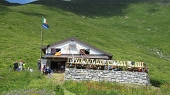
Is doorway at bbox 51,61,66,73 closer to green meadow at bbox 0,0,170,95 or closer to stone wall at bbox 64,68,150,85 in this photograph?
green meadow at bbox 0,0,170,95

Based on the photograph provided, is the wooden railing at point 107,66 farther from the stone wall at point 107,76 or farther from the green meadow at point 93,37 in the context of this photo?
the green meadow at point 93,37

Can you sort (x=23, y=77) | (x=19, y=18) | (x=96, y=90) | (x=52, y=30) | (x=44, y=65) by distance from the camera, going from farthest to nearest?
(x=19, y=18)
(x=52, y=30)
(x=44, y=65)
(x=23, y=77)
(x=96, y=90)

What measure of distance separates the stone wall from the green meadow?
1825 millimetres

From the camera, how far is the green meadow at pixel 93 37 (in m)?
39.0

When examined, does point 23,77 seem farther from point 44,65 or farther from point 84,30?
point 84,30

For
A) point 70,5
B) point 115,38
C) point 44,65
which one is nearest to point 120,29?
point 115,38

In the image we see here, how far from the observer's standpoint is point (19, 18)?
357 ft

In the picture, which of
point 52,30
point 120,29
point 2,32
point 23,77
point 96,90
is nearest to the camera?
point 96,90

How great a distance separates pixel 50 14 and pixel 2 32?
3779cm

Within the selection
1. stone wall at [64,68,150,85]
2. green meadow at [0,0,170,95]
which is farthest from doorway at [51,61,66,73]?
stone wall at [64,68,150,85]

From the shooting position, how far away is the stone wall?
44906mm

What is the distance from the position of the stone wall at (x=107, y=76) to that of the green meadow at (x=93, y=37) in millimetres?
1825

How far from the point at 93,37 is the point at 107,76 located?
5440 cm

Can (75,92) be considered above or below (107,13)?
below
